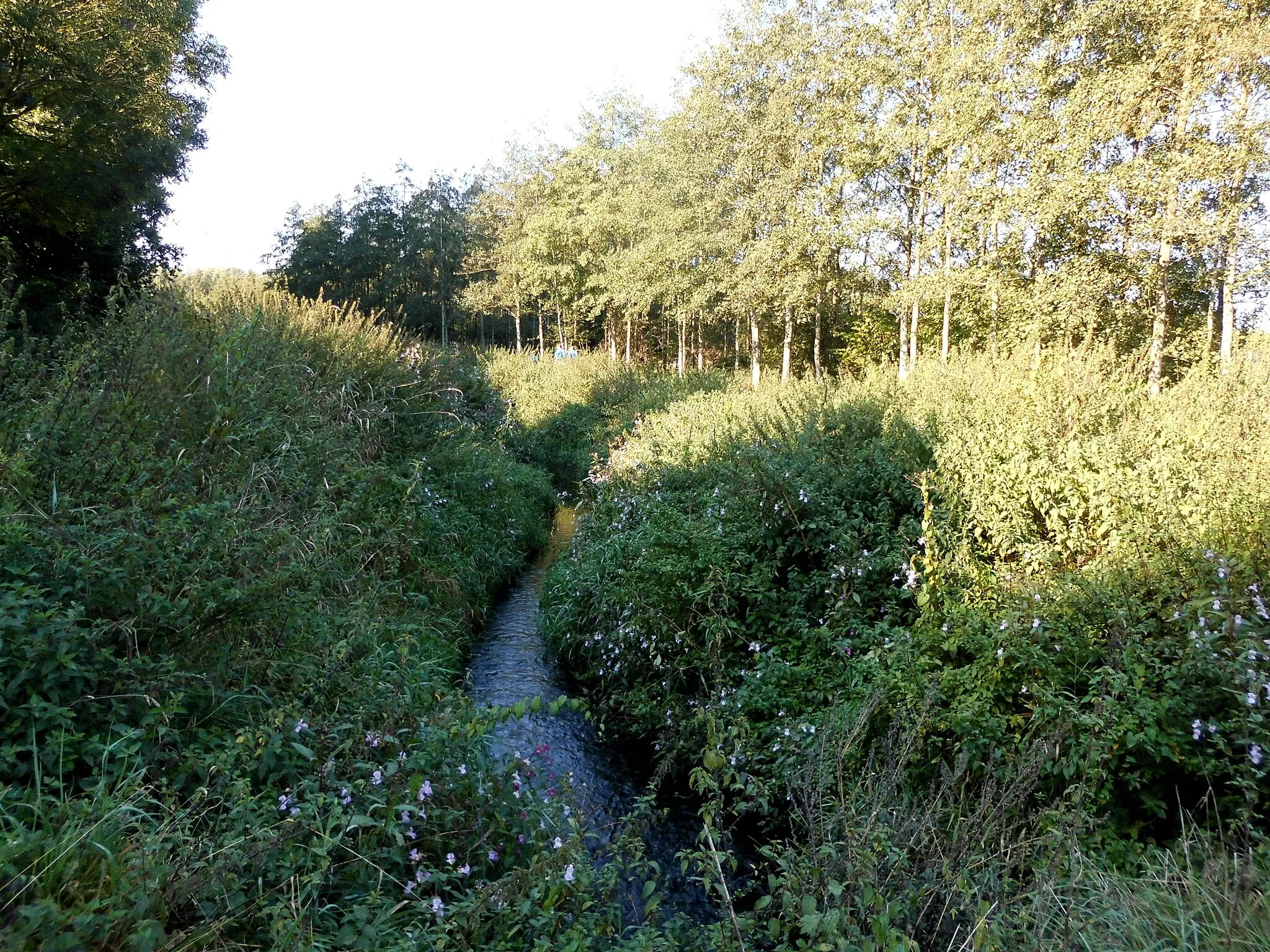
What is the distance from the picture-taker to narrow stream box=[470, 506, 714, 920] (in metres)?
4.33

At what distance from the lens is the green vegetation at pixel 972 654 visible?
2818 millimetres

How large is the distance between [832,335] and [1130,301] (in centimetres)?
1360

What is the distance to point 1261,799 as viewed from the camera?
3.32 metres

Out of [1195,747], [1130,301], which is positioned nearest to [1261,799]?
[1195,747]

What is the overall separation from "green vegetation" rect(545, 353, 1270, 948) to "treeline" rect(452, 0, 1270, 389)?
321 cm

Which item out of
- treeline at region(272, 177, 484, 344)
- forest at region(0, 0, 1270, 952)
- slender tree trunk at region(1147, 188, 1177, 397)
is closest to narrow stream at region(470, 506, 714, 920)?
forest at region(0, 0, 1270, 952)

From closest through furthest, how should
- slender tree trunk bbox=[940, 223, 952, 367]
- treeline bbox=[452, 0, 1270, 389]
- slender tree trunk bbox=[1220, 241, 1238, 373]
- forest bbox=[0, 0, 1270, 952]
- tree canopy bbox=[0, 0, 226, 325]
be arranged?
1. forest bbox=[0, 0, 1270, 952]
2. tree canopy bbox=[0, 0, 226, 325]
3. slender tree trunk bbox=[1220, 241, 1238, 373]
4. treeline bbox=[452, 0, 1270, 389]
5. slender tree trunk bbox=[940, 223, 952, 367]

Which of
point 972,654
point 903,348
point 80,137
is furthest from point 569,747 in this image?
point 903,348

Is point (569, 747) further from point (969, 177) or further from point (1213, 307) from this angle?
point (969, 177)

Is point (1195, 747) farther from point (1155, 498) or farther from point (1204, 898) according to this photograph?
point (1155, 498)

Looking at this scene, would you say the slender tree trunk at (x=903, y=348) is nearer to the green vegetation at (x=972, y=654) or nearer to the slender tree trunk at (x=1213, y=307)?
the slender tree trunk at (x=1213, y=307)

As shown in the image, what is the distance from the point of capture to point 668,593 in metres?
6.31

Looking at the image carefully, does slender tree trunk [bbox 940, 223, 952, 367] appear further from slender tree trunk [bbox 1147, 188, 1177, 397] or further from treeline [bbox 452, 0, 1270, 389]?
slender tree trunk [bbox 1147, 188, 1177, 397]

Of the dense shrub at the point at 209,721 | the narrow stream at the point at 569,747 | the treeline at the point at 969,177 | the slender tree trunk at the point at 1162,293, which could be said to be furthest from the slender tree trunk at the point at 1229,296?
the dense shrub at the point at 209,721
